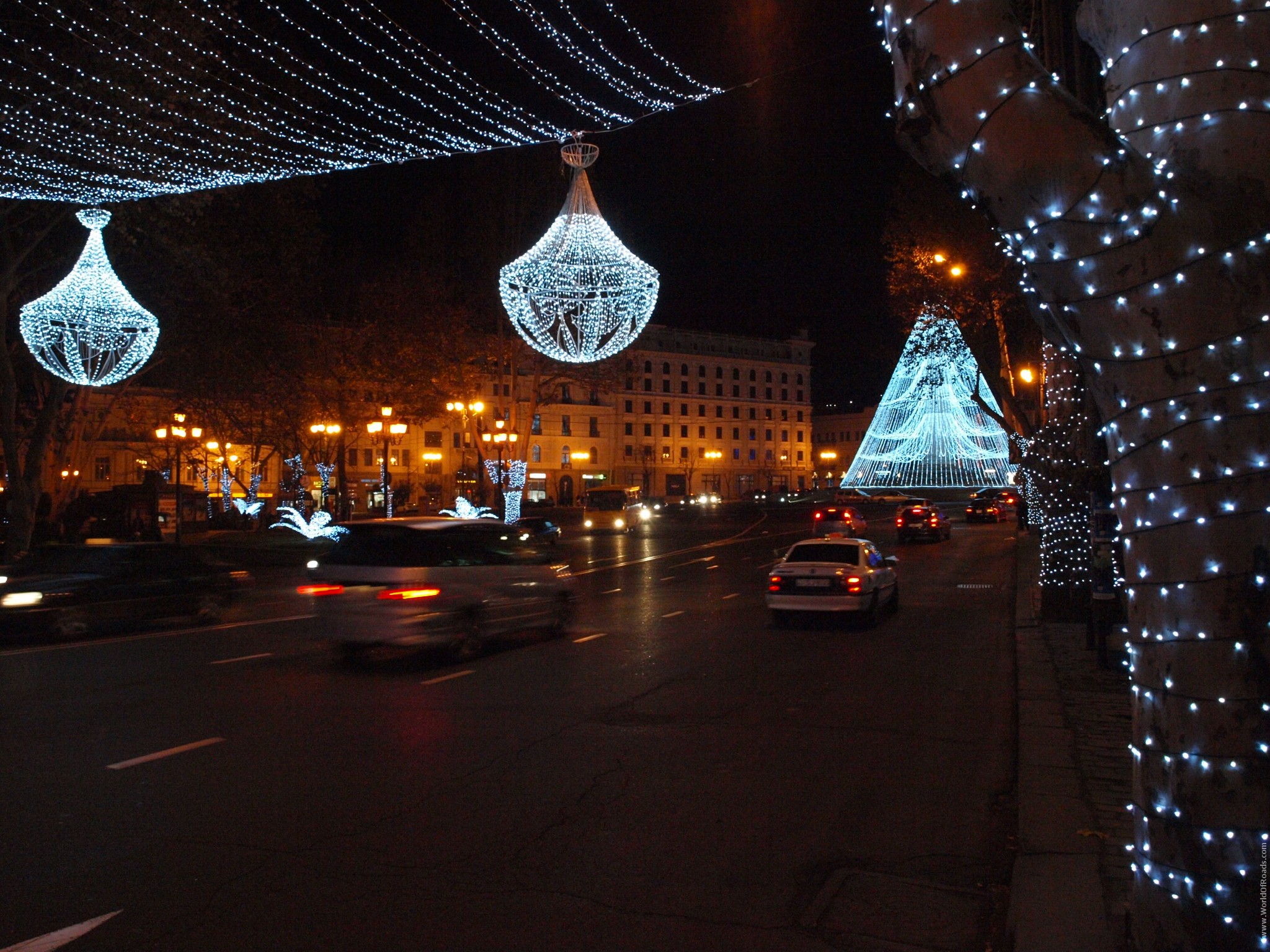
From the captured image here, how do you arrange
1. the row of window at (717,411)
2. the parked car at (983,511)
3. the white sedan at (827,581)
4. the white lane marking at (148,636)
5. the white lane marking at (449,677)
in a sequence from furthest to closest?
1. the row of window at (717,411)
2. the parked car at (983,511)
3. the white sedan at (827,581)
4. the white lane marking at (148,636)
5. the white lane marking at (449,677)

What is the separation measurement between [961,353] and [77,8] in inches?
970

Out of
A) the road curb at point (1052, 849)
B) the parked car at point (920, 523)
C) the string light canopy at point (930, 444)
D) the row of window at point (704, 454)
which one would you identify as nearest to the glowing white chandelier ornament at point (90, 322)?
the road curb at point (1052, 849)

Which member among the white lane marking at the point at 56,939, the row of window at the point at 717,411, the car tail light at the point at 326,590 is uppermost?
the row of window at the point at 717,411

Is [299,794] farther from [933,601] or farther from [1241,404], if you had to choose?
[933,601]

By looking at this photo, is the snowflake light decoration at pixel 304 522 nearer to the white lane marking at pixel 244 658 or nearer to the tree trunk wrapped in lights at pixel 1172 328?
the white lane marking at pixel 244 658

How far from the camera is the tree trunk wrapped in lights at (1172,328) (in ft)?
10.9

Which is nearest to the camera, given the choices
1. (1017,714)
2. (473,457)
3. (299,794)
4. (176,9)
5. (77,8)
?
(299,794)

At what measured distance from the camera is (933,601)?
2089 centimetres

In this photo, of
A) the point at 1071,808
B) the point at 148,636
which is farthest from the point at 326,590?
the point at 1071,808

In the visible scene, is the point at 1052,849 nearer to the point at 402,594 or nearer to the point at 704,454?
the point at 402,594

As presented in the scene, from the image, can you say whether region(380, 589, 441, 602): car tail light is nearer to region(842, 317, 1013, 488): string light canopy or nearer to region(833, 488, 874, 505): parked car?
region(842, 317, 1013, 488): string light canopy

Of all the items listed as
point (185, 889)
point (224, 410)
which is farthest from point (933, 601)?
point (224, 410)

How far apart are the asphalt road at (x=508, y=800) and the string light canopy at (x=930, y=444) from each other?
204 feet

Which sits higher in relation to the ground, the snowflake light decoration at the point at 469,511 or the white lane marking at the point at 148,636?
the snowflake light decoration at the point at 469,511
